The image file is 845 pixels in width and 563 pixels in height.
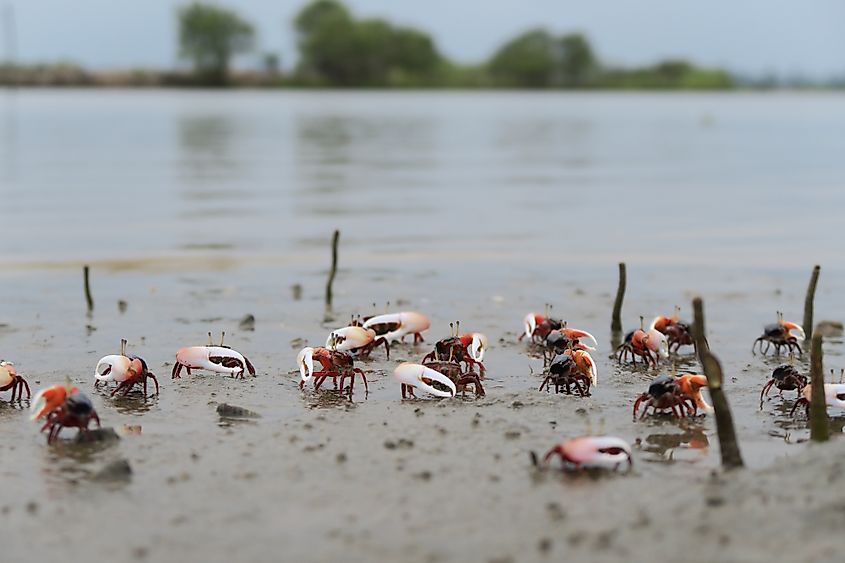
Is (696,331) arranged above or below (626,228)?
above

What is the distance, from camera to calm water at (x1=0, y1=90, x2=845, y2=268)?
21938 millimetres

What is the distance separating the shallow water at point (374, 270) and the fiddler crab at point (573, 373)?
0.27m

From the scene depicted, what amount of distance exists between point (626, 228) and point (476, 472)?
1829 cm

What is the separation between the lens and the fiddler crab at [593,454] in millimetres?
7770

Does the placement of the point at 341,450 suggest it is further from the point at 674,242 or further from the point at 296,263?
the point at 674,242

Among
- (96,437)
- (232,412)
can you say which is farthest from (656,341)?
(96,437)

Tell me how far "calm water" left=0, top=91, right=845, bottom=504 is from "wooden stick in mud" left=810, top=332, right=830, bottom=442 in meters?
0.41

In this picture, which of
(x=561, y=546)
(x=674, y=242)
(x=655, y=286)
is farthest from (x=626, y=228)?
(x=561, y=546)

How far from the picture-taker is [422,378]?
32.5ft

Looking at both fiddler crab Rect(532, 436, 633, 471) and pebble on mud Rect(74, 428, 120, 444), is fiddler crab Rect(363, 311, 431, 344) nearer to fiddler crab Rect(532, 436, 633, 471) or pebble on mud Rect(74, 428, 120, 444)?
pebble on mud Rect(74, 428, 120, 444)

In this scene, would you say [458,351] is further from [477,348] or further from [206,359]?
[206,359]

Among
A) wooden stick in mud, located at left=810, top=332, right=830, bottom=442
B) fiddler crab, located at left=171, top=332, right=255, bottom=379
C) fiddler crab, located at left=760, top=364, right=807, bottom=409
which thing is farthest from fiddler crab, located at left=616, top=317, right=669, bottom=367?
fiddler crab, located at left=171, top=332, right=255, bottom=379

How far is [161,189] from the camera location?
34375 mm

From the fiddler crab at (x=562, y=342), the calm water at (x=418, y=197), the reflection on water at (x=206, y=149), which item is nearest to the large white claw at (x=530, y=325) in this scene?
the fiddler crab at (x=562, y=342)
